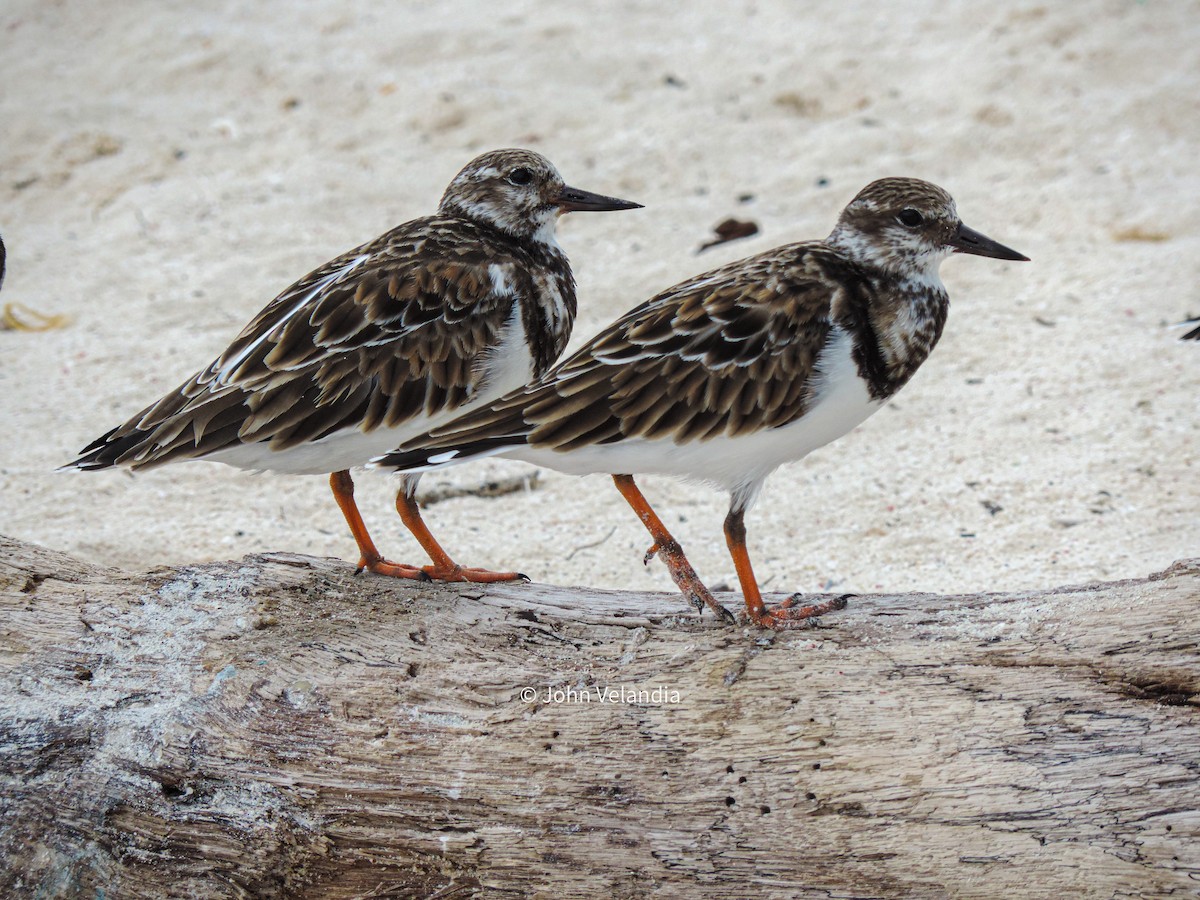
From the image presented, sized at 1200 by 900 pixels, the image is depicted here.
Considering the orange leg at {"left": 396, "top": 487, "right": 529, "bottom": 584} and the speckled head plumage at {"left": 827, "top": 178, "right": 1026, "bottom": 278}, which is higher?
the speckled head plumage at {"left": 827, "top": 178, "right": 1026, "bottom": 278}

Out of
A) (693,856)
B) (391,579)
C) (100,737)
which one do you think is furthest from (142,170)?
(693,856)

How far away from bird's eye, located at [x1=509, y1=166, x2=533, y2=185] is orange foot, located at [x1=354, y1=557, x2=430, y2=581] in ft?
4.06

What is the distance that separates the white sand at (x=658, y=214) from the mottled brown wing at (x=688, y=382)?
67.6 inches

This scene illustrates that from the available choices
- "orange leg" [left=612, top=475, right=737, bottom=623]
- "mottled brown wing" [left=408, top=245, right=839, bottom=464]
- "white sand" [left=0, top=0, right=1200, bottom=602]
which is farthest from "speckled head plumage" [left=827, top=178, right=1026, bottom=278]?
"white sand" [left=0, top=0, right=1200, bottom=602]

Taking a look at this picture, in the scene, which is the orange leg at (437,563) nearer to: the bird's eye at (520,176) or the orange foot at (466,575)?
the orange foot at (466,575)

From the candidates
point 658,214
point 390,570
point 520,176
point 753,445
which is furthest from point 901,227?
point 658,214

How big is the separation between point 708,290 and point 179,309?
436 cm

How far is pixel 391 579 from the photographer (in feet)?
12.5

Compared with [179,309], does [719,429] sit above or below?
above

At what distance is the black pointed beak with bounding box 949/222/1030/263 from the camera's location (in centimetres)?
366

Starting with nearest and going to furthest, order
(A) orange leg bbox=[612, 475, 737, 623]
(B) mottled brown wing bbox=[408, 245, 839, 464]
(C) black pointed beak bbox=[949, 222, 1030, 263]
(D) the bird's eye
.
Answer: (B) mottled brown wing bbox=[408, 245, 839, 464], (A) orange leg bbox=[612, 475, 737, 623], (C) black pointed beak bbox=[949, 222, 1030, 263], (D) the bird's eye

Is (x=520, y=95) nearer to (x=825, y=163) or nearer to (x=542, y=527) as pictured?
(x=825, y=163)

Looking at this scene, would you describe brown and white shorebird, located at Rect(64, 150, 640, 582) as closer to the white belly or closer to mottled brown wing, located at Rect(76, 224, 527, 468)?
mottled brown wing, located at Rect(76, 224, 527, 468)

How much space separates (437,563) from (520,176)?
1.23 m
